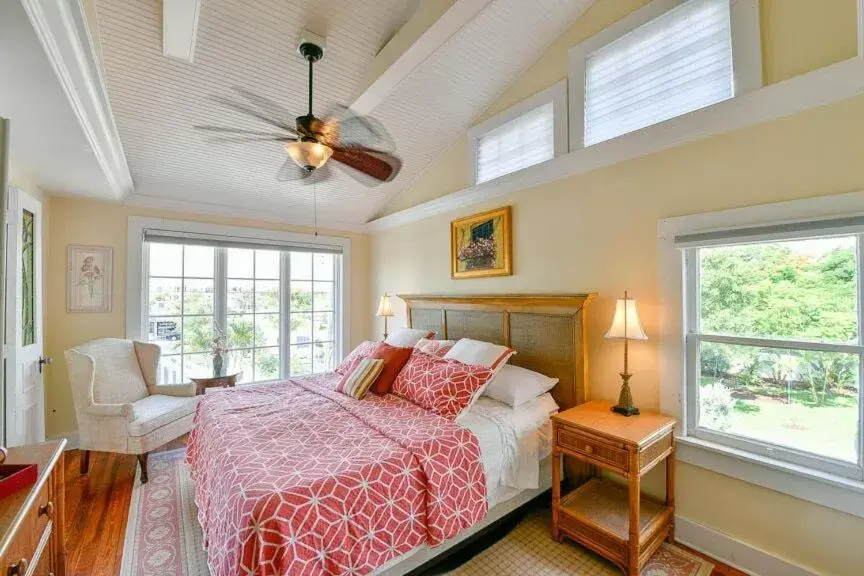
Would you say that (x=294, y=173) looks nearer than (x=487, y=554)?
No

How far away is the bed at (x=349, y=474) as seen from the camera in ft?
4.50

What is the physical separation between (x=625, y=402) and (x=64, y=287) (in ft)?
15.0

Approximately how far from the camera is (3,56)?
1.44 m

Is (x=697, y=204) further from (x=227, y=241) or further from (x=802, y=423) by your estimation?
(x=227, y=241)

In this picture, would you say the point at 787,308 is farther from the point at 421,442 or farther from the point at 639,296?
the point at 421,442

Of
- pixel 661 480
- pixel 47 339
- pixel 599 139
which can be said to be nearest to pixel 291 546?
pixel 661 480

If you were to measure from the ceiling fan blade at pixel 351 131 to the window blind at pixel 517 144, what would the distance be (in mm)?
916

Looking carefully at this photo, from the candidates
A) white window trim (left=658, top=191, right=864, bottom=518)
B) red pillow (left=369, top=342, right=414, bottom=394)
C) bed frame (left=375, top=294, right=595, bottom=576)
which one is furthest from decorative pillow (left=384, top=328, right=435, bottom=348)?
white window trim (left=658, top=191, right=864, bottom=518)

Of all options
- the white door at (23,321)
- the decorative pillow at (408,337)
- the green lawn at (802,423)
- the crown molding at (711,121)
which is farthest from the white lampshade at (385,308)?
the green lawn at (802,423)

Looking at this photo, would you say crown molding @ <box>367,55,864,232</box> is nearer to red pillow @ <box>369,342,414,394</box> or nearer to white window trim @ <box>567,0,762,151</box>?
white window trim @ <box>567,0,762,151</box>

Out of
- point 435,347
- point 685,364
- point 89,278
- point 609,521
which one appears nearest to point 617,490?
point 609,521

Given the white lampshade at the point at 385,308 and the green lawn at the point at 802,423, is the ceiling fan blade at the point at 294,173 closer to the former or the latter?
the white lampshade at the point at 385,308

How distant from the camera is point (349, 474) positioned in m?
1.55

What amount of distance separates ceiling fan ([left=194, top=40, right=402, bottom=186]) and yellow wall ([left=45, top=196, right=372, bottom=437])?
4.51ft
